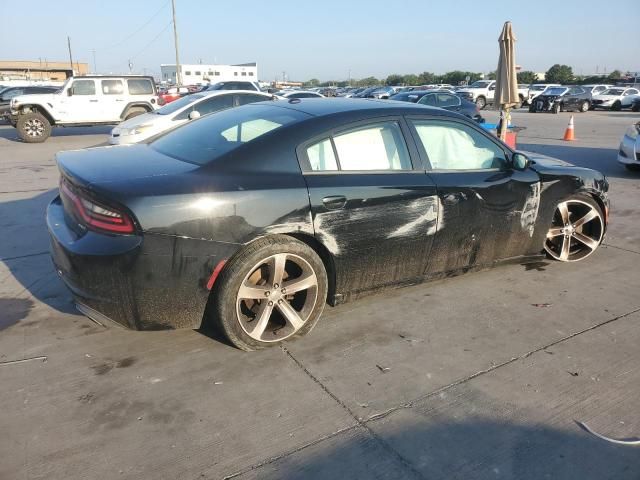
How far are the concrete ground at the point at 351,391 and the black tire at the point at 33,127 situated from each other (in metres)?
11.9

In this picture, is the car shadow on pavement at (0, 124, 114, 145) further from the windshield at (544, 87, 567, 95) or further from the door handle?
the windshield at (544, 87, 567, 95)

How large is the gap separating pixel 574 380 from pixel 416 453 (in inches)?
45.9

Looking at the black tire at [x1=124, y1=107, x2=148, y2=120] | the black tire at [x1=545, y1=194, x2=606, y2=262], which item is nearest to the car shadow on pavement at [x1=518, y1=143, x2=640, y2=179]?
the black tire at [x1=545, y1=194, x2=606, y2=262]

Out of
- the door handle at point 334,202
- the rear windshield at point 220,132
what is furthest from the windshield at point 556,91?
the door handle at point 334,202

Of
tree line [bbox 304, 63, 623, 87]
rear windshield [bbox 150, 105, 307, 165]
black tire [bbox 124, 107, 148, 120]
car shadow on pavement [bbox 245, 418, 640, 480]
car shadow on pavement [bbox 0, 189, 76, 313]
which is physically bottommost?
car shadow on pavement [bbox 245, 418, 640, 480]

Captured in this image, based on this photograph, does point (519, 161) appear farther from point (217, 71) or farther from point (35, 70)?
point (35, 70)

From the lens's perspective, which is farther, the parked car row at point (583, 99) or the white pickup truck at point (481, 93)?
the white pickup truck at point (481, 93)

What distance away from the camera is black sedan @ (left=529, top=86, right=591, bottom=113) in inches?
1148

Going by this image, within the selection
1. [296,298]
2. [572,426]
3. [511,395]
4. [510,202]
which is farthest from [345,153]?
[572,426]

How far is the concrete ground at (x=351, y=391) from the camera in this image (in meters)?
2.19

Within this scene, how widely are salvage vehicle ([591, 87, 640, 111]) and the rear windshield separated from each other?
33.5 meters

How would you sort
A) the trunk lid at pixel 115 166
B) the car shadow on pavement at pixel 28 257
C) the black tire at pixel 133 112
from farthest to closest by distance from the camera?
1. the black tire at pixel 133 112
2. the car shadow on pavement at pixel 28 257
3. the trunk lid at pixel 115 166

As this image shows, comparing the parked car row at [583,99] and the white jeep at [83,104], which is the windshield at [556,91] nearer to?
the parked car row at [583,99]

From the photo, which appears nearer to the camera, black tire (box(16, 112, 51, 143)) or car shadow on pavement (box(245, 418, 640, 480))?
car shadow on pavement (box(245, 418, 640, 480))
